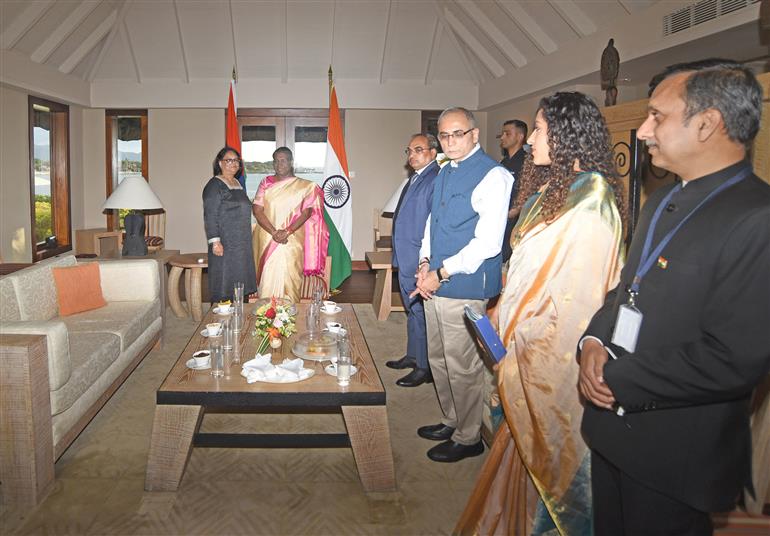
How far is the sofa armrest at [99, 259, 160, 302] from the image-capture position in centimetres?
406

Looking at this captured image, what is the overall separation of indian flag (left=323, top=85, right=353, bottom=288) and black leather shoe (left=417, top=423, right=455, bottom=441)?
9.96 ft

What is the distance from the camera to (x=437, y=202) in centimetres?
279

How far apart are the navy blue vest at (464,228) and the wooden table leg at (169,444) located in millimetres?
1121

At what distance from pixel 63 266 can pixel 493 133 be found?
636cm

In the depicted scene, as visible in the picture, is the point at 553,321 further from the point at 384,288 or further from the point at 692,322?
the point at 384,288

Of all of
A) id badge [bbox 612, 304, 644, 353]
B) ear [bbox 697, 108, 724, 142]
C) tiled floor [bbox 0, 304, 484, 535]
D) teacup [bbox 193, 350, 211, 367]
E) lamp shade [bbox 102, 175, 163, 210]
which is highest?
ear [bbox 697, 108, 724, 142]

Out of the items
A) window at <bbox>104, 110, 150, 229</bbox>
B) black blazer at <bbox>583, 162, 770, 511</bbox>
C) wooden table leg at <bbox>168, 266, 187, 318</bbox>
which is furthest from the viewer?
window at <bbox>104, 110, 150, 229</bbox>

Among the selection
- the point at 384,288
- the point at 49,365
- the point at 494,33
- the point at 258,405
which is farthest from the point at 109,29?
the point at 258,405

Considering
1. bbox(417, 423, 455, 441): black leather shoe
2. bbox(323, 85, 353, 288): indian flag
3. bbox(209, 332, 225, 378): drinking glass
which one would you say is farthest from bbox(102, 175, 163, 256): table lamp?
bbox(417, 423, 455, 441): black leather shoe

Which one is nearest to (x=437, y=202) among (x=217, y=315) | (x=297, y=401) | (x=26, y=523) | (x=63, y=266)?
(x=297, y=401)

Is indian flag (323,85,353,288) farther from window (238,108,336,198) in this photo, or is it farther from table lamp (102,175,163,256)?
window (238,108,336,198)

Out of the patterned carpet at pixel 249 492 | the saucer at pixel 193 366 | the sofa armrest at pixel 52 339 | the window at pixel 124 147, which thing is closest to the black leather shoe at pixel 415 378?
the patterned carpet at pixel 249 492

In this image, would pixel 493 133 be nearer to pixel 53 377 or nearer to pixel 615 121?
pixel 615 121

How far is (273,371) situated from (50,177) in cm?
656
